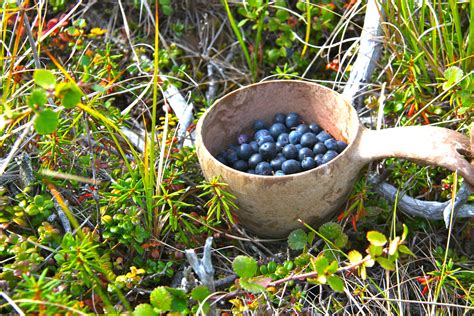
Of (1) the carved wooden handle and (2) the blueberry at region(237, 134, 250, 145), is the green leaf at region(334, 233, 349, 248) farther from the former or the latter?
(2) the blueberry at region(237, 134, 250, 145)

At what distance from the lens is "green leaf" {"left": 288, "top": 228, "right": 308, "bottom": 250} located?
5.22ft

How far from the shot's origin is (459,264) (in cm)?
160

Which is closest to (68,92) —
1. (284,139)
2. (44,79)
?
(44,79)

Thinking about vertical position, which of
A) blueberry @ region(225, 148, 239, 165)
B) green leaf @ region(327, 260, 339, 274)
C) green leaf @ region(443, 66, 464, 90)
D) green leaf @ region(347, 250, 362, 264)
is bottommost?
green leaf @ region(347, 250, 362, 264)

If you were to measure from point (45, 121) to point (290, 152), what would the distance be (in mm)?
716

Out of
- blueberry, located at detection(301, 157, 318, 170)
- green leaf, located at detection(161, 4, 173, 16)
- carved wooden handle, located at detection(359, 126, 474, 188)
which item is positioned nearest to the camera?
carved wooden handle, located at detection(359, 126, 474, 188)

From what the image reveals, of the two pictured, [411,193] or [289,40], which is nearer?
[411,193]

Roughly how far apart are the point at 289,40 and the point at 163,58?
0.46 meters

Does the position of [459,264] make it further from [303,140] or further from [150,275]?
[150,275]

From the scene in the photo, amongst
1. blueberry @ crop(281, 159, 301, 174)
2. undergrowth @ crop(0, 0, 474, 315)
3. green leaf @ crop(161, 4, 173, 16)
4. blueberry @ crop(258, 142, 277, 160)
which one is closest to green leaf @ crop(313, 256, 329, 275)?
undergrowth @ crop(0, 0, 474, 315)

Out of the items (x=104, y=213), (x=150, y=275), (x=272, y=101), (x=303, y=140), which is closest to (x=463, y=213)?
(x=303, y=140)

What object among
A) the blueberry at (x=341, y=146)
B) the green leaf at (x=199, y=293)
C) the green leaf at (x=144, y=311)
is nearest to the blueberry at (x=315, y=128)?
the blueberry at (x=341, y=146)

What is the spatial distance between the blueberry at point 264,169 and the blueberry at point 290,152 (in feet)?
0.20

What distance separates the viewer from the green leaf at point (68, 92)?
1.17 meters
